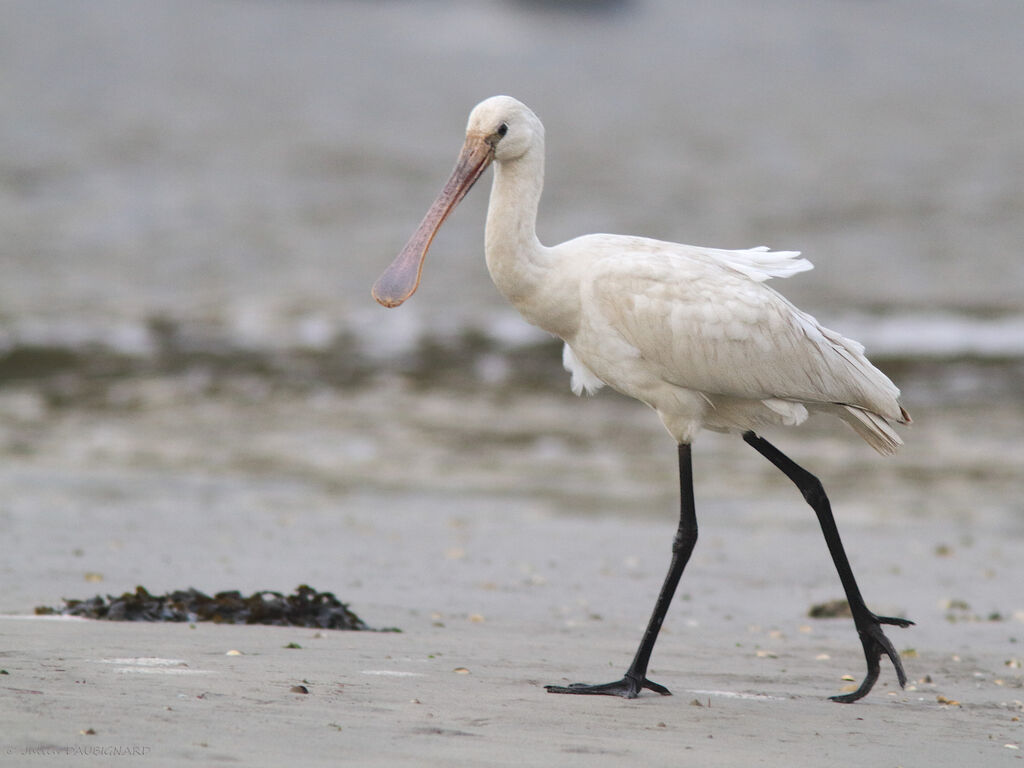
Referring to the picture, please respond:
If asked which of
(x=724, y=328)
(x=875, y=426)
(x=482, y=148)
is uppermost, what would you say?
(x=482, y=148)

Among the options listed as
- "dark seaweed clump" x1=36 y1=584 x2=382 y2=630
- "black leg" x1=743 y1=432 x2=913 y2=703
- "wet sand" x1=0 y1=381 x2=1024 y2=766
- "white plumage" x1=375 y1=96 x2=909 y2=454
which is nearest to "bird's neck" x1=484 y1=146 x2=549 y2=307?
"white plumage" x1=375 y1=96 x2=909 y2=454

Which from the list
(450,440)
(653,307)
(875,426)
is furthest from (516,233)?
(450,440)

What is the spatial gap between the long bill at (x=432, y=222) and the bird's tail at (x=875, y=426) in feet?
7.09

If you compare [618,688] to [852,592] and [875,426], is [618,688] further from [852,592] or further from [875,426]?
[875,426]

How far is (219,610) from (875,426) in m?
3.39

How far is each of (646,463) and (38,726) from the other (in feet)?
38.2

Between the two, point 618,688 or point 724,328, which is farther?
point 724,328

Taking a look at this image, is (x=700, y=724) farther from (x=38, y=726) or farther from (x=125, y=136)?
(x=125, y=136)

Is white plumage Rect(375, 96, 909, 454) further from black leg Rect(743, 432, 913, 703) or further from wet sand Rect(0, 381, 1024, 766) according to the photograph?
wet sand Rect(0, 381, 1024, 766)

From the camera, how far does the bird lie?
21.6ft

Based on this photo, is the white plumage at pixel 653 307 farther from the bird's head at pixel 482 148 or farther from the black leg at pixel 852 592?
the black leg at pixel 852 592

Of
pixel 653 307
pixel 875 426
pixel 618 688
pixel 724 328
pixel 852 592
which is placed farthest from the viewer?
pixel 875 426

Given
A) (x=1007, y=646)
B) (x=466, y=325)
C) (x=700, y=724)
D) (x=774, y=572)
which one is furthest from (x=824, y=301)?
(x=700, y=724)

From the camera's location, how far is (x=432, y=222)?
22.2ft
